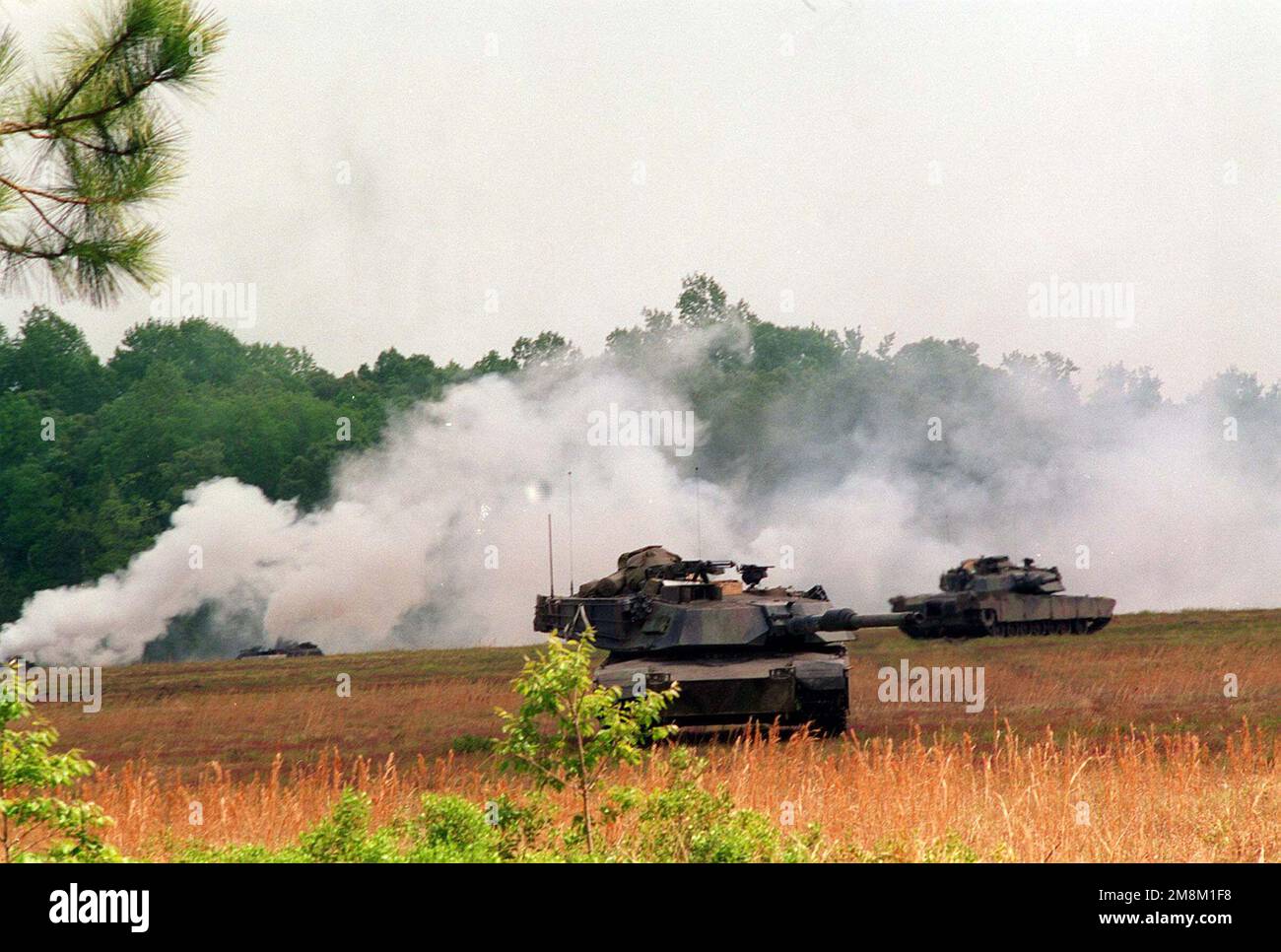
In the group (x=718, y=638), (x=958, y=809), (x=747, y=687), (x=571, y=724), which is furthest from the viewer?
(x=718, y=638)

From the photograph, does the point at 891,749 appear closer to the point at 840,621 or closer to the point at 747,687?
the point at 747,687

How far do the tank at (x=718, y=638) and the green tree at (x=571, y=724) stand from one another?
229 inches

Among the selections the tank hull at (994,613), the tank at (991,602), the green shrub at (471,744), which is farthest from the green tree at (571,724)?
the tank at (991,602)

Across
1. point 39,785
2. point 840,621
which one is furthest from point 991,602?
point 39,785

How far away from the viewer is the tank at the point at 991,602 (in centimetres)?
3102

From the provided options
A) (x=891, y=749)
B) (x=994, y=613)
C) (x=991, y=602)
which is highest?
(x=991, y=602)

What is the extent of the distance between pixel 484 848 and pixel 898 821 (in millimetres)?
2594

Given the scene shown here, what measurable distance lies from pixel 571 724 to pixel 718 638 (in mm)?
7650

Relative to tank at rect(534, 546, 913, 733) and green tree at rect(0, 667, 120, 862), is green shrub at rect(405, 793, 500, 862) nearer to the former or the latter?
green tree at rect(0, 667, 120, 862)

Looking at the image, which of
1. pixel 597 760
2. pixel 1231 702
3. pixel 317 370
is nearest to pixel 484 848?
pixel 597 760

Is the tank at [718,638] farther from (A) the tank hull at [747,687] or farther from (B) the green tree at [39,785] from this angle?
(B) the green tree at [39,785]

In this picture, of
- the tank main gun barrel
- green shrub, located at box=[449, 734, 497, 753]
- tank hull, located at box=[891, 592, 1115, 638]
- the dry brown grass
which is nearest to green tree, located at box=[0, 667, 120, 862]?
→ the dry brown grass

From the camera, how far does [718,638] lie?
16406 millimetres
